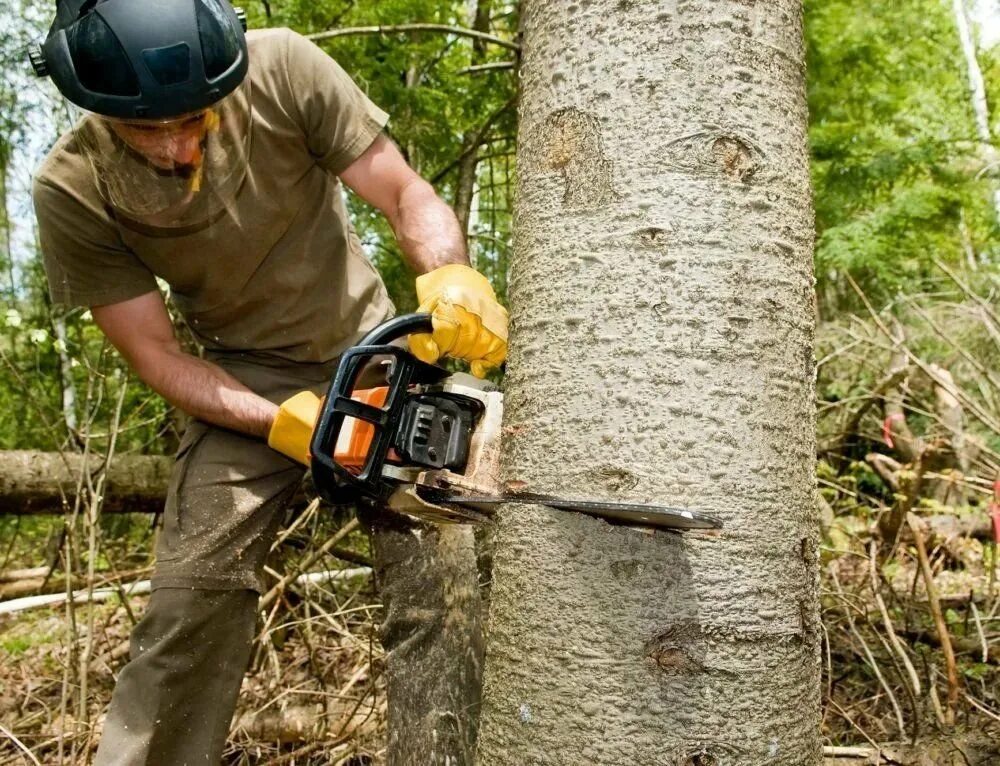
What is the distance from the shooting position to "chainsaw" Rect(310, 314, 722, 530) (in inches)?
60.5

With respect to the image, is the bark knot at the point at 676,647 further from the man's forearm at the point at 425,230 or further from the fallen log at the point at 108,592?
the fallen log at the point at 108,592

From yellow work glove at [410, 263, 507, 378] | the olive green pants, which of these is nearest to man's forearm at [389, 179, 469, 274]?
yellow work glove at [410, 263, 507, 378]

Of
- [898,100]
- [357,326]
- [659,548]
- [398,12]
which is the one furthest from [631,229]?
[898,100]

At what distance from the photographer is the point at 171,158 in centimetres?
209

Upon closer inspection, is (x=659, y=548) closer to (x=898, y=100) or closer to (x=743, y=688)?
(x=743, y=688)

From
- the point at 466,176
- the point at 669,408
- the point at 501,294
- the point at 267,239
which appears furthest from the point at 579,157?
the point at 501,294

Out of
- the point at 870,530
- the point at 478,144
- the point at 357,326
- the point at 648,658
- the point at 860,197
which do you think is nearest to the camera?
the point at 648,658

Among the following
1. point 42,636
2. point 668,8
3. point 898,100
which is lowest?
point 42,636

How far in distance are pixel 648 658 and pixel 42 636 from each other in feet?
13.2

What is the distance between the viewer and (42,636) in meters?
4.09

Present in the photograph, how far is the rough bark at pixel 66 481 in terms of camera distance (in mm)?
3529

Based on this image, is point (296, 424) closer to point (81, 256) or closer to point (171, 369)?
point (171, 369)

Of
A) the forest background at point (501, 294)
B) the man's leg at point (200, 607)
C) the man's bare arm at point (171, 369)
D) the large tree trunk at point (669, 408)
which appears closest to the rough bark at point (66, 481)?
the forest background at point (501, 294)

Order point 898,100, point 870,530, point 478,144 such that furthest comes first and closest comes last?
point 898,100, point 478,144, point 870,530
